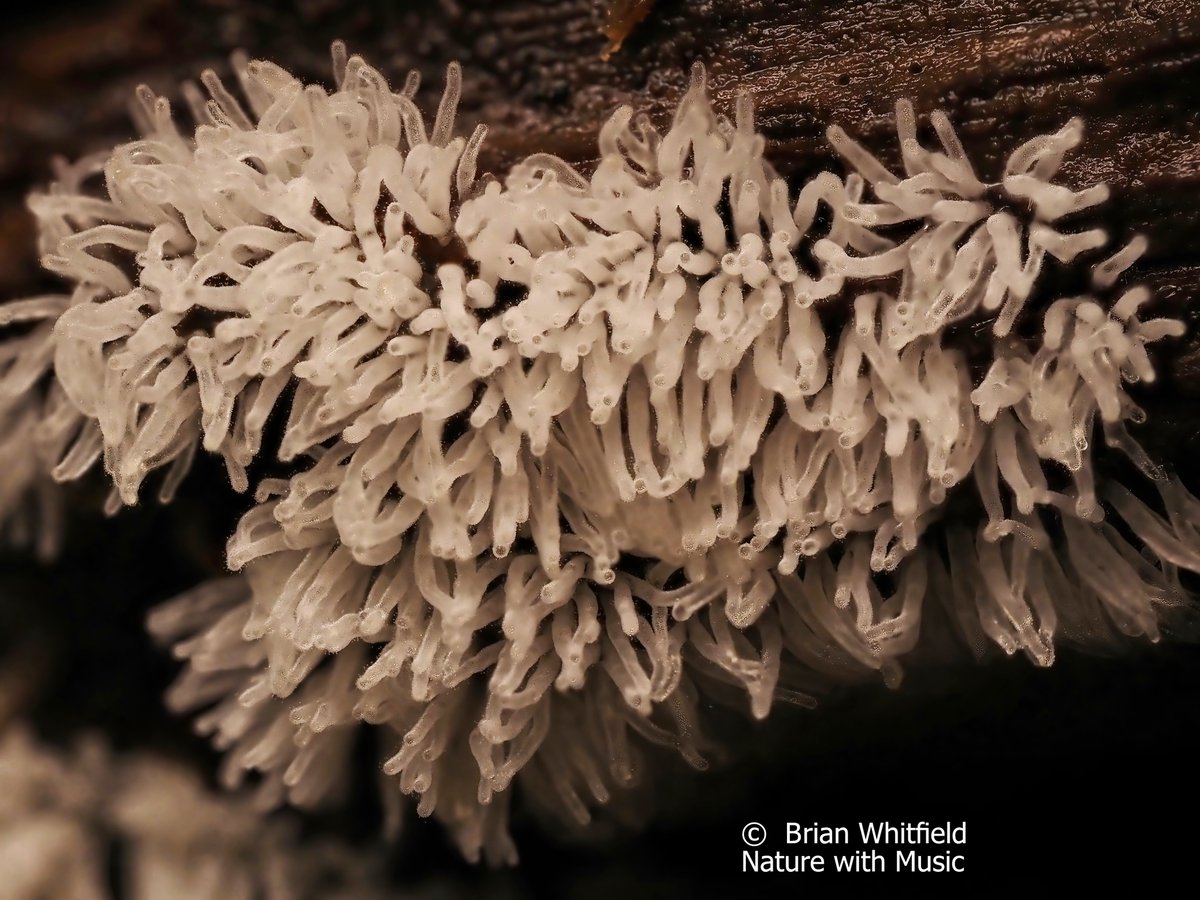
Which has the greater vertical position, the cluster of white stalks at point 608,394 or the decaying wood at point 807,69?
the decaying wood at point 807,69

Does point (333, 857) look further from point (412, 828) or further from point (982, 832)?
point (982, 832)

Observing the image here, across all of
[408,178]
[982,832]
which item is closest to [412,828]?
[982,832]

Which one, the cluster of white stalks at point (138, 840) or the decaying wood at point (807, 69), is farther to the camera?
the cluster of white stalks at point (138, 840)

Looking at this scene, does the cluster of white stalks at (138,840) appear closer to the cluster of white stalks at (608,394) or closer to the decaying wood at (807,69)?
the cluster of white stalks at (608,394)

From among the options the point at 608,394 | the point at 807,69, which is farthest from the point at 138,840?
the point at 807,69

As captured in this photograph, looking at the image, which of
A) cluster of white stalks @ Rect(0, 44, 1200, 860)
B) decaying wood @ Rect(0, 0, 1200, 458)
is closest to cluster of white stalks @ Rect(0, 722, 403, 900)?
cluster of white stalks @ Rect(0, 44, 1200, 860)

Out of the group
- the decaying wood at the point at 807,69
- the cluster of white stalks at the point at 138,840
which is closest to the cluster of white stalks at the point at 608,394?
the decaying wood at the point at 807,69

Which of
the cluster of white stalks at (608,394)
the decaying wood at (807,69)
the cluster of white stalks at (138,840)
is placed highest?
the decaying wood at (807,69)
